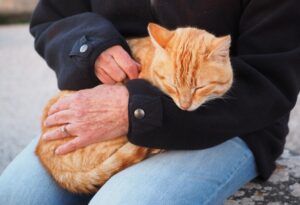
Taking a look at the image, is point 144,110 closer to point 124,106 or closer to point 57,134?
point 124,106

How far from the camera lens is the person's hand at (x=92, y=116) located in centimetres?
123

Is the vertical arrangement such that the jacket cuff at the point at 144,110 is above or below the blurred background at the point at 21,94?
above

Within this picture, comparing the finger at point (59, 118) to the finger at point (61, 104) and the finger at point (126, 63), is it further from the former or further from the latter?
the finger at point (126, 63)

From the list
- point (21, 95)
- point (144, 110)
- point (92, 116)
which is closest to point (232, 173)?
point (144, 110)

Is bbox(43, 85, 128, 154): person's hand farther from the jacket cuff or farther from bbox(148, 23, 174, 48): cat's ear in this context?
bbox(148, 23, 174, 48): cat's ear

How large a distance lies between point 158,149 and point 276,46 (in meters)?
0.40

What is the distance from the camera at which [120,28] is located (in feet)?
4.98

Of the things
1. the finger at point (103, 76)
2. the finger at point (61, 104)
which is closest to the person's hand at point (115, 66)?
the finger at point (103, 76)

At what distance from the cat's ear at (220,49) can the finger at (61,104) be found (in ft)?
1.32

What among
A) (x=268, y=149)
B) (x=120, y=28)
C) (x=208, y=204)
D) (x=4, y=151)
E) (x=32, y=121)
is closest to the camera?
(x=208, y=204)

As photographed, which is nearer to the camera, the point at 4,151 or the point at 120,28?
the point at 120,28

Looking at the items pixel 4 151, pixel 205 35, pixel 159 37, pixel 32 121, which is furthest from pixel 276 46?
pixel 32 121

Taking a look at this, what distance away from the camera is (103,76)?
4.41ft

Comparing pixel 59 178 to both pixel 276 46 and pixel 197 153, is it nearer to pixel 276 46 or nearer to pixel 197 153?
pixel 197 153
